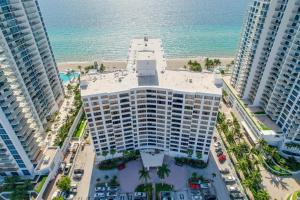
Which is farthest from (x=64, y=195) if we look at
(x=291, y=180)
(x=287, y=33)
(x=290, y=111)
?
(x=287, y=33)

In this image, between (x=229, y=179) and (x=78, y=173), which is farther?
(x=78, y=173)

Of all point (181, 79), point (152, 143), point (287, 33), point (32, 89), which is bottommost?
point (152, 143)

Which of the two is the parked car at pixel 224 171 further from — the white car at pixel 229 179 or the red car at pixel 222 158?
the red car at pixel 222 158

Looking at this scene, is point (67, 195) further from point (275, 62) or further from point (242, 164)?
point (275, 62)

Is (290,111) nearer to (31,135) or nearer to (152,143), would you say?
(152,143)

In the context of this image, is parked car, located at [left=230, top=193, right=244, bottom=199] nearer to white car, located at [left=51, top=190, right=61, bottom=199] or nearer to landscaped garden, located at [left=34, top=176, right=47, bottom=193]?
white car, located at [left=51, top=190, right=61, bottom=199]

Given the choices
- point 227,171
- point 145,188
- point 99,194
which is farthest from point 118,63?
point 227,171

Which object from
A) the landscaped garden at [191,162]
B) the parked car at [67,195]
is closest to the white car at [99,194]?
the parked car at [67,195]
